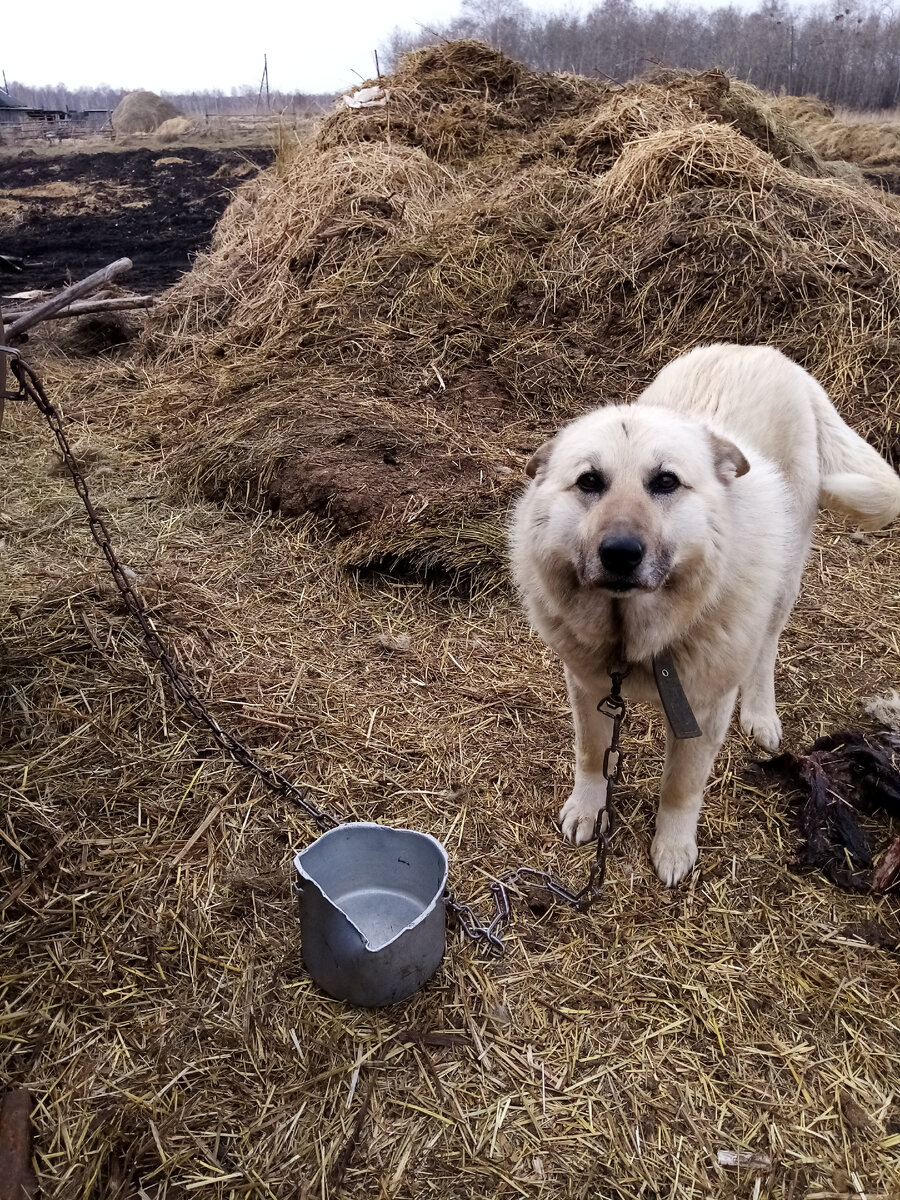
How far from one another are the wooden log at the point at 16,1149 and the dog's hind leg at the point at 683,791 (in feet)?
6.29

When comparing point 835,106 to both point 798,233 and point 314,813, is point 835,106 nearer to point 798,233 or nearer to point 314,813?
point 798,233

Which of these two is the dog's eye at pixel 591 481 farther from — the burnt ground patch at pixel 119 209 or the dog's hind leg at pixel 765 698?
the burnt ground patch at pixel 119 209

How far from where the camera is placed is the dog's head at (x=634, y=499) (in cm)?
202

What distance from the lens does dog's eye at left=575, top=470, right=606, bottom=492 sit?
7.26 ft

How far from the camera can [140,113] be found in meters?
29.5

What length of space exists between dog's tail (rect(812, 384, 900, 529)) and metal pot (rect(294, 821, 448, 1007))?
2.00m

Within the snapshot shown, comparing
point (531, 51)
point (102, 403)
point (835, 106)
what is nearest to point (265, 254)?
point (102, 403)

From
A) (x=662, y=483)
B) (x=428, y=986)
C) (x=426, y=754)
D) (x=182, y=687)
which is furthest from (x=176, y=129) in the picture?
(x=428, y=986)

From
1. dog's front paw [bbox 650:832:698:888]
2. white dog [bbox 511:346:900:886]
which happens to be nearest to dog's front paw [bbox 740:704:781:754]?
white dog [bbox 511:346:900:886]

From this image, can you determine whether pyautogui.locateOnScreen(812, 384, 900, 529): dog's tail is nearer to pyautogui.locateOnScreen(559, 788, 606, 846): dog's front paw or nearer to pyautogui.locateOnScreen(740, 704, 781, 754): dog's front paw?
pyautogui.locateOnScreen(740, 704, 781, 754): dog's front paw

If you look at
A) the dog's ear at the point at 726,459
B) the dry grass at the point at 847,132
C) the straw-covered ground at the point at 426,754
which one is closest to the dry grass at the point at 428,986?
the straw-covered ground at the point at 426,754

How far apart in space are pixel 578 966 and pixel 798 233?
5.92 metres

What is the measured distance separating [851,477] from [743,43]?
18.0 metres

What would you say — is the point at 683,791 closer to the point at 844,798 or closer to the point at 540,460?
the point at 844,798
